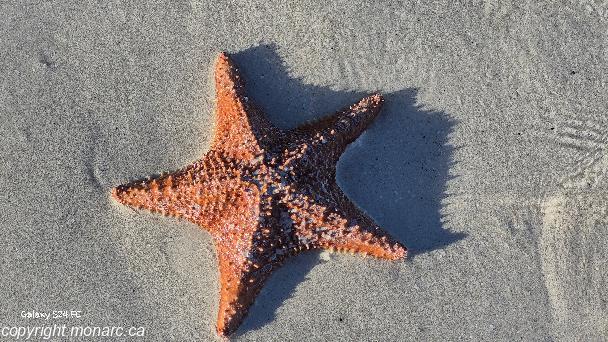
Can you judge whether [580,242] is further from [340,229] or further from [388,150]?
[340,229]

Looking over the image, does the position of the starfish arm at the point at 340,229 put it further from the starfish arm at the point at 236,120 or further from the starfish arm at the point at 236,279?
the starfish arm at the point at 236,120

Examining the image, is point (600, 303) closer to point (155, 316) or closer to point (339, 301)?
point (339, 301)

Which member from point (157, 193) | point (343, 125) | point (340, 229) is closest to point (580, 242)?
point (340, 229)

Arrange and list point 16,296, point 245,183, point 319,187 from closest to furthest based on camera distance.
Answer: point 245,183, point 319,187, point 16,296

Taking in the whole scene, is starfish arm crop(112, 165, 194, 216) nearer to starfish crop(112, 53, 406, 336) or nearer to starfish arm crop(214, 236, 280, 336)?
starfish crop(112, 53, 406, 336)

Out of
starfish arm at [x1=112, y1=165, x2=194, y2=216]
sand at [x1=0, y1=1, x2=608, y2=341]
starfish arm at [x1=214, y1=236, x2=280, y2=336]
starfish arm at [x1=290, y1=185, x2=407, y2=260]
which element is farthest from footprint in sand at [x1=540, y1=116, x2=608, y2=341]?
starfish arm at [x1=112, y1=165, x2=194, y2=216]

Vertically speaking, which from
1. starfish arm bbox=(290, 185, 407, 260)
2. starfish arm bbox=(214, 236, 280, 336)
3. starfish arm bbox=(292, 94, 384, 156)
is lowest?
starfish arm bbox=(214, 236, 280, 336)

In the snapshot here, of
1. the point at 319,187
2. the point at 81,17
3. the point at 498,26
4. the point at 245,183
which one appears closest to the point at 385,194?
A: the point at 319,187
